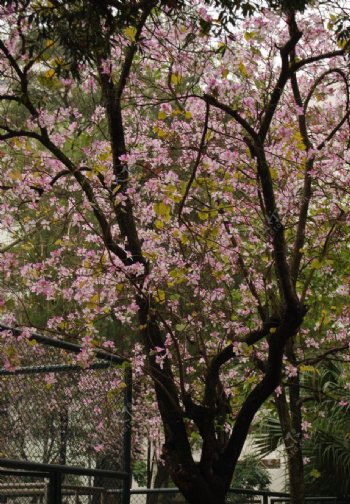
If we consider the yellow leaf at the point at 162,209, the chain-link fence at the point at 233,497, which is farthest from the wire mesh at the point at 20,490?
the chain-link fence at the point at 233,497

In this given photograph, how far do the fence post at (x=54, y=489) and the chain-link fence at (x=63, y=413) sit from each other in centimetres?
11

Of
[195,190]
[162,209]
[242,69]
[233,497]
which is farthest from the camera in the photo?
[233,497]

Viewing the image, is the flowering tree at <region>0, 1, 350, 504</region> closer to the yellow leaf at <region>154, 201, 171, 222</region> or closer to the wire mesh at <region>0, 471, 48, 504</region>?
the yellow leaf at <region>154, 201, 171, 222</region>

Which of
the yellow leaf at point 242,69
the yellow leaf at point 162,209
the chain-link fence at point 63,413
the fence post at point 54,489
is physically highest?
the yellow leaf at point 242,69

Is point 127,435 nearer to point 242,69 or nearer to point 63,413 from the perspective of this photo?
point 63,413

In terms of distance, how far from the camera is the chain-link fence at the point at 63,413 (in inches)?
223

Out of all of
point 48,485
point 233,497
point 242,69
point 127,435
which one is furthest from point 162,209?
point 233,497

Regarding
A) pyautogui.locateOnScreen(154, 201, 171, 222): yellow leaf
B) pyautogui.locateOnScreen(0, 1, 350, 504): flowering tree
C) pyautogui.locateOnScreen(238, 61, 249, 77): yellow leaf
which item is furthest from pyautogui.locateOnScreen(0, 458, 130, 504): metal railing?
pyautogui.locateOnScreen(238, 61, 249, 77): yellow leaf

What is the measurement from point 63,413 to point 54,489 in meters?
0.64

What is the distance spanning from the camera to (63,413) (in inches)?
245

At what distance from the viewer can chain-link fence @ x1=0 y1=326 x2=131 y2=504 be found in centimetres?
567

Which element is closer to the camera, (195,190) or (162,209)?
(162,209)

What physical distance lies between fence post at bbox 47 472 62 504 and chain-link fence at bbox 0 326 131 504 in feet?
0.36

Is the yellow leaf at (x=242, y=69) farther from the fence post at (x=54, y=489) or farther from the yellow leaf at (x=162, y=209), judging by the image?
the fence post at (x=54, y=489)
